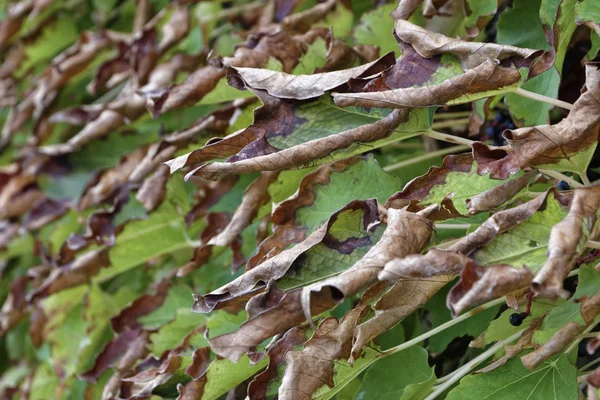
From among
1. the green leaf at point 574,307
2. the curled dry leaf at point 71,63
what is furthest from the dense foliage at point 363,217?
the curled dry leaf at point 71,63

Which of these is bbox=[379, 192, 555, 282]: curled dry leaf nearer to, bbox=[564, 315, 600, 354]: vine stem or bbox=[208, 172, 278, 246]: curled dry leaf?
bbox=[564, 315, 600, 354]: vine stem

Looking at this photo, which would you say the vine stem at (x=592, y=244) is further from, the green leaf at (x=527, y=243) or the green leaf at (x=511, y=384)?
the green leaf at (x=511, y=384)

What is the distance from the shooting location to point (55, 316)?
1.31 m

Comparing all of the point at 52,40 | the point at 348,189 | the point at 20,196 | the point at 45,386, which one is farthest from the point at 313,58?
the point at 52,40

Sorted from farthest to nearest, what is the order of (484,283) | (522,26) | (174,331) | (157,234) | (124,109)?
(124,109), (157,234), (174,331), (522,26), (484,283)

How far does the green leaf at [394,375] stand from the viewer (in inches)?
26.0

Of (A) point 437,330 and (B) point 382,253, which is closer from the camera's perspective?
(B) point 382,253

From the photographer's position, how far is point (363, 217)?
1.82 feet

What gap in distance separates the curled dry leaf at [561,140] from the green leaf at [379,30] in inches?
14.8

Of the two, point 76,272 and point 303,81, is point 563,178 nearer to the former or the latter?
point 303,81

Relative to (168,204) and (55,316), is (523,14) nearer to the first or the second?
(168,204)

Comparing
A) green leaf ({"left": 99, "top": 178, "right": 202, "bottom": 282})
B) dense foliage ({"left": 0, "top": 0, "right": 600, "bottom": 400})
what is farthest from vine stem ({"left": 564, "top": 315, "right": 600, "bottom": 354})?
green leaf ({"left": 99, "top": 178, "right": 202, "bottom": 282})

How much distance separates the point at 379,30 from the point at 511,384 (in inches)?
19.1

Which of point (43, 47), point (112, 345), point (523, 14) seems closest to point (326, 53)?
point (523, 14)
